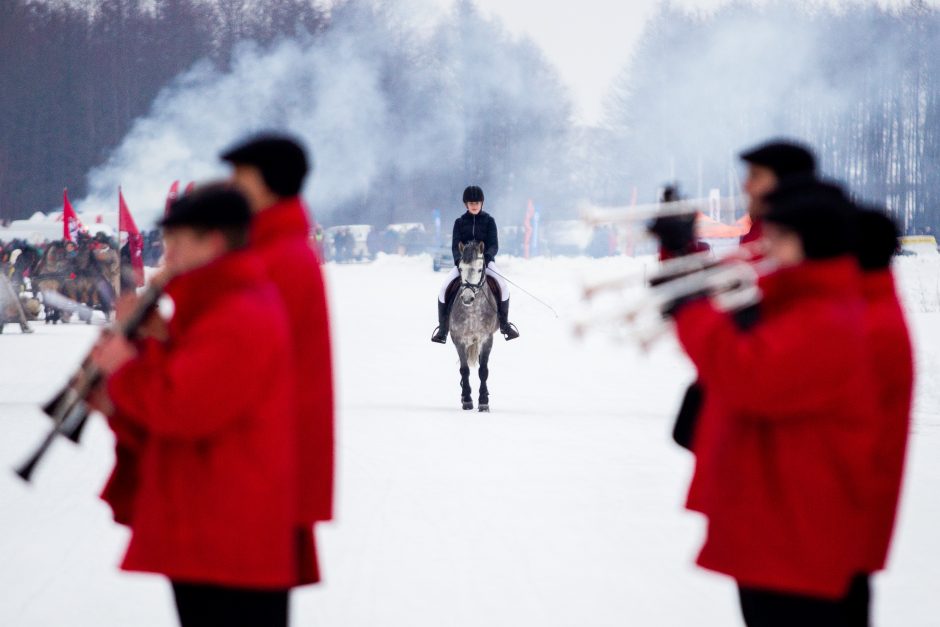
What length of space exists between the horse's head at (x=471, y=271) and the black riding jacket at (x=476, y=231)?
6cm

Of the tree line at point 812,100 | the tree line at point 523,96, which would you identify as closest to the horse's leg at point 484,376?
the tree line at point 812,100

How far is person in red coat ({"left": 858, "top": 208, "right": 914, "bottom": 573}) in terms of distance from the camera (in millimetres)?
3480

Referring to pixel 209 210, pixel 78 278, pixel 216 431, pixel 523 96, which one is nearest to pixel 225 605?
pixel 216 431

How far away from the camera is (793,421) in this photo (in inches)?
128

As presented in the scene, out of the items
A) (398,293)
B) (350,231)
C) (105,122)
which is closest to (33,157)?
(105,122)

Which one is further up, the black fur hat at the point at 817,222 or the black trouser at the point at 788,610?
the black fur hat at the point at 817,222

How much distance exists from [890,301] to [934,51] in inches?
2557

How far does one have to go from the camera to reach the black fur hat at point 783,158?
381cm

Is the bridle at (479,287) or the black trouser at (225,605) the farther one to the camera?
the bridle at (479,287)

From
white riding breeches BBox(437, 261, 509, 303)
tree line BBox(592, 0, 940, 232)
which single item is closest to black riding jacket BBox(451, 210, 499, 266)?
white riding breeches BBox(437, 261, 509, 303)

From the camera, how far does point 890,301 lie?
362cm

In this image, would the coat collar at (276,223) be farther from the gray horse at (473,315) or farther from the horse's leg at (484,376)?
the gray horse at (473,315)

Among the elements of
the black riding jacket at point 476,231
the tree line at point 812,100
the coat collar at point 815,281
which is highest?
the tree line at point 812,100

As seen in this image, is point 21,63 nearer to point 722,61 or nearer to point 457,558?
Answer: point 722,61
